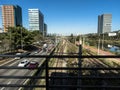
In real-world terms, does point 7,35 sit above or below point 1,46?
above

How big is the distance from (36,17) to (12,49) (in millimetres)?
29631

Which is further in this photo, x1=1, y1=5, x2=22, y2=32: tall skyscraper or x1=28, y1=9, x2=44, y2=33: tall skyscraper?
x1=28, y1=9, x2=44, y2=33: tall skyscraper

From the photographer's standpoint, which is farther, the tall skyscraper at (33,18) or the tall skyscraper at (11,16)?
the tall skyscraper at (33,18)

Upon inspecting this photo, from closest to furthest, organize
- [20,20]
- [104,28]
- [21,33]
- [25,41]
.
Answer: [104,28] → [21,33] → [25,41] → [20,20]

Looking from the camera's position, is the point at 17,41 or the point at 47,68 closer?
the point at 47,68

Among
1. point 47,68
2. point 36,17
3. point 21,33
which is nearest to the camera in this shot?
point 47,68

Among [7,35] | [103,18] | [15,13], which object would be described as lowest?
[7,35]

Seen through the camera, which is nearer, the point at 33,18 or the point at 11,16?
the point at 11,16

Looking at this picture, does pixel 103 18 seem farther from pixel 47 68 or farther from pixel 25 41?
pixel 47 68

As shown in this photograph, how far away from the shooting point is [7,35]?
34.2 metres

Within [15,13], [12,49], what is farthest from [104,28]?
[15,13]

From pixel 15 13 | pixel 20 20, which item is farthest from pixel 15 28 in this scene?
pixel 20 20

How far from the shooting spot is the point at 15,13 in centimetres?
4678

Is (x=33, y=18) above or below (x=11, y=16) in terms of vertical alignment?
above
